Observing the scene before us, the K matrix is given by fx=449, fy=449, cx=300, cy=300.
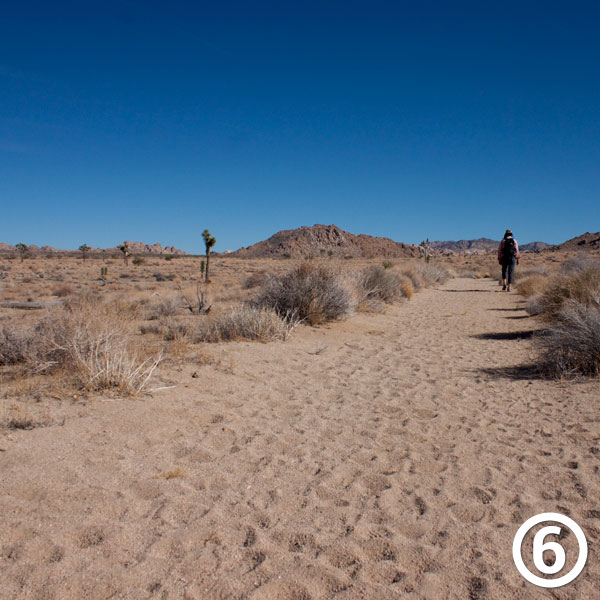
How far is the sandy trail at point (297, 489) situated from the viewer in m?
2.41

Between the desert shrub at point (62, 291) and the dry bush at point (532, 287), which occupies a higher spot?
the dry bush at point (532, 287)

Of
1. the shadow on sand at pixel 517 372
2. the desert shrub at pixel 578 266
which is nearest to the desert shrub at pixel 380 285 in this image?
the desert shrub at pixel 578 266

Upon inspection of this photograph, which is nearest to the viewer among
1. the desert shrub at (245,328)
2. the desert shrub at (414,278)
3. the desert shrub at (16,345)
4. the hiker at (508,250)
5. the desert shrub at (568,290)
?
the desert shrub at (16,345)

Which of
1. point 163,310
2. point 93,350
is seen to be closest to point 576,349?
point 93,350

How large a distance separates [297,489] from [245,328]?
5.28m

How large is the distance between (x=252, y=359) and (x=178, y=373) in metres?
1.36

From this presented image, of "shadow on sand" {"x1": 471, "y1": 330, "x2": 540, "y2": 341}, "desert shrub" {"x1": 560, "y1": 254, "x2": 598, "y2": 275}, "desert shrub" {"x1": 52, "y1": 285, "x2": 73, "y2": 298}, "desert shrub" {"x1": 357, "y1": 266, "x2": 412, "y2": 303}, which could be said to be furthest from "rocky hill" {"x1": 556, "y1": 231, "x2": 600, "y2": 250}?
"desert shrub" {"x1": 52, "y1": 285, "x2": 73, "y2": 298}

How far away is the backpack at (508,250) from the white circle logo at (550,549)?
15578 millimetres

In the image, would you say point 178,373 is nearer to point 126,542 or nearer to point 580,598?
point 126,542

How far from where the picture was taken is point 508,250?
17.2 meters

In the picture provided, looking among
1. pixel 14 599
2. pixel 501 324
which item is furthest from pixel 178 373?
pixel 501 324

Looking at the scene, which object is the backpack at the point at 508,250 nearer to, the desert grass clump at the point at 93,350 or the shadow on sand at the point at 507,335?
the shadow on sand at the point at 507,335

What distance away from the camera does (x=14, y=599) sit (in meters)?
2.23

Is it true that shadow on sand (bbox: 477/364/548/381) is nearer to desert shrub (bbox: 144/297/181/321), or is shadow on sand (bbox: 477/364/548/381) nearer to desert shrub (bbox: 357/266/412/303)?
desert shrub (bbox: 357/266/412/303)
